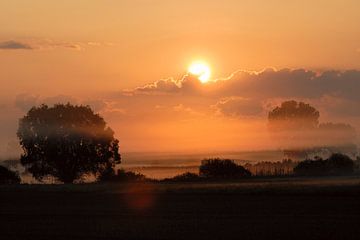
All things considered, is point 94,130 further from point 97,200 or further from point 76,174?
point 97,200

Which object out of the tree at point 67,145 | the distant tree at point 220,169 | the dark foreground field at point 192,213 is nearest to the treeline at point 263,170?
the distant tree at point 220,169

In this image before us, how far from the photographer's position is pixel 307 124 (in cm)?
16475

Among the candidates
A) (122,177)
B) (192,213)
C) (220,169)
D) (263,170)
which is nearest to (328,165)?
(263,170)

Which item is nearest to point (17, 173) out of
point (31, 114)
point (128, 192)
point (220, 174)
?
point (31, 114)

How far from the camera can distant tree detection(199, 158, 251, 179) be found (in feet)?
306

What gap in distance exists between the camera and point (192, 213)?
38469 millimetres

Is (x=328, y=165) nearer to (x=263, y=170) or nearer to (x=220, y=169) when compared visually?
(x=263, y=170)

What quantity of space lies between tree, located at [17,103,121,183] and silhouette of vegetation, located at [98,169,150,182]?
1016 millimetres

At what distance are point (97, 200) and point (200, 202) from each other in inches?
375

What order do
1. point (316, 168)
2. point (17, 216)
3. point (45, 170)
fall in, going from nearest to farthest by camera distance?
point (17, 216) < point (45, 170) < point (316, 168)

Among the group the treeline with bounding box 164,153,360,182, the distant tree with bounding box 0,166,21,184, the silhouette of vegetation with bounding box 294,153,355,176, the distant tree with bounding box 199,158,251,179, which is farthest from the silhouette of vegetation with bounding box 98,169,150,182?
the silhouette of vegetation with bounding box 294,153,355,176

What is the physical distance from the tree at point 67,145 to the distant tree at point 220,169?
1180 centimetres

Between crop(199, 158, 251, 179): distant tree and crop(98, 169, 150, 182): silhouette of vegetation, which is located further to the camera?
crop(199, 158, 251, 179): distant tree

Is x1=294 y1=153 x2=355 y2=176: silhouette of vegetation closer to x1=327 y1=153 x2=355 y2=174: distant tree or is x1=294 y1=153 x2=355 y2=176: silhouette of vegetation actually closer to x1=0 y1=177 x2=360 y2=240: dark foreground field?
x1=327 y1=153 x2=355 y2=174: distant tree
